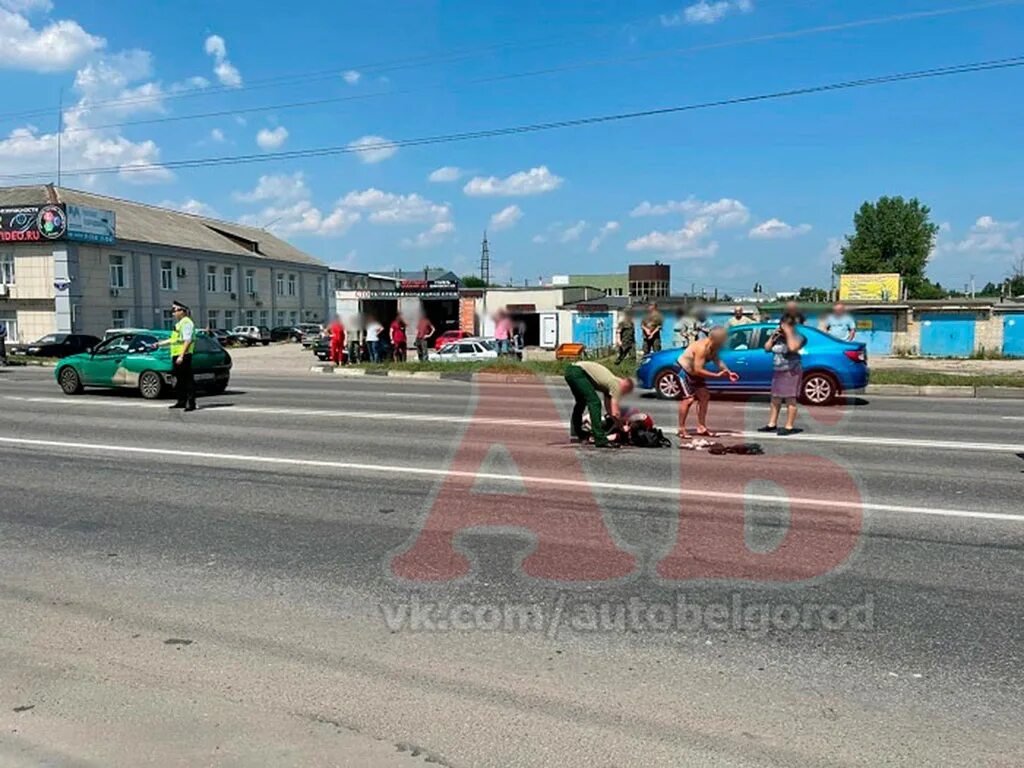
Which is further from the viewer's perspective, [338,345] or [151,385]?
[338,345]

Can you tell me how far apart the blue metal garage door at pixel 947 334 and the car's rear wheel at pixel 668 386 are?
23.2m

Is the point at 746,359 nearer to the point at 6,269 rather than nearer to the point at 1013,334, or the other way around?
the point at 1013,334

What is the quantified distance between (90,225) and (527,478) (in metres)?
47.7

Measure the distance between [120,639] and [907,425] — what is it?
11012 millimetres

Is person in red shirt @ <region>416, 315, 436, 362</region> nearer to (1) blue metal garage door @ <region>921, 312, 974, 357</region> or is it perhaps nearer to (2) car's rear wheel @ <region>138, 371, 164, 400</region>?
(2) car's rear wheel @ <region>138, 371, 164, 400</region>

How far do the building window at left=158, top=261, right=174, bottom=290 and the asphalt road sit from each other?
163 feet

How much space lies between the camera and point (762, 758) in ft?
9.82

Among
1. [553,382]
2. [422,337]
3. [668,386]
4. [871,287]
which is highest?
[871,287]

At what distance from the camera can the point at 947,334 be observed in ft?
112

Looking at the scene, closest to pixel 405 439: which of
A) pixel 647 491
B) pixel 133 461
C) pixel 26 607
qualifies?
pixel 133 461

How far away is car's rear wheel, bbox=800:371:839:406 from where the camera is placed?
Answer: 14.5 meters

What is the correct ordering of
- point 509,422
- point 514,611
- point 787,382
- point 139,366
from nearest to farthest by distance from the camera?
point 514,611, point 787,382, point 509,422, point 139,366

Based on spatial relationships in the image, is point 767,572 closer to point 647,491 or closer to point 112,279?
point 647,491

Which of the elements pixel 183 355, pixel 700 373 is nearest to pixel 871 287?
pixel 700 373
